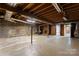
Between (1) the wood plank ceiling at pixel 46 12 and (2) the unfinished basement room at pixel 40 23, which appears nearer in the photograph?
(1) the wood plank ceiling at pixel 46 12

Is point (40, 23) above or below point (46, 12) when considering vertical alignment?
below

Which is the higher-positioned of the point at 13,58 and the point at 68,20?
the point at 68,20

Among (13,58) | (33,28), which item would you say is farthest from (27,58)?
(33,28)

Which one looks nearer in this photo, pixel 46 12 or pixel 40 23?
pixel 40 23

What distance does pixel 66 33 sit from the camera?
486cm

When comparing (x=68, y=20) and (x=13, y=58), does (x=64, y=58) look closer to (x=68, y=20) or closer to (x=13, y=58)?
(x=13, y=58)

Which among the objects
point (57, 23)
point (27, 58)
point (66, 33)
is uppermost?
point (57, 23)

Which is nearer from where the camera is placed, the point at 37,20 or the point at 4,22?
the point at 37,20

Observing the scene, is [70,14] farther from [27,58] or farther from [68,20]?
[27,58]

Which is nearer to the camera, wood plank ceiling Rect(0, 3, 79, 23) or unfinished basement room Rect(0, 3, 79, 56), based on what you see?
wood plank ceiling Rect(0, 3, 79, 23)

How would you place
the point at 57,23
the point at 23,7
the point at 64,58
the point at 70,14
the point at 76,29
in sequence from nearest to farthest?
1. the point at 64,58
2. the point at 23,7
3. the point at 70,14
4. the point at 57,23
5. the point at 76,29

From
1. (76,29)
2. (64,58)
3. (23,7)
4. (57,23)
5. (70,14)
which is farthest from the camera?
(76,29)

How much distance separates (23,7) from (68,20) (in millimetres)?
1726

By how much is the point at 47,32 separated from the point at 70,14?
3.40 ft
